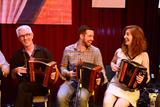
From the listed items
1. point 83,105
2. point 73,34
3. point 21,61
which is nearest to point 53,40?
point 73,34

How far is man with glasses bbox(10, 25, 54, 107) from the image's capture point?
160 inches

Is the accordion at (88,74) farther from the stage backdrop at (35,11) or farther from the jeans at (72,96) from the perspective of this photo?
the stage backdrop at (35,11)

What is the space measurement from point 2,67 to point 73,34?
1447 millimetres

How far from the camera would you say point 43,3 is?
509 cm

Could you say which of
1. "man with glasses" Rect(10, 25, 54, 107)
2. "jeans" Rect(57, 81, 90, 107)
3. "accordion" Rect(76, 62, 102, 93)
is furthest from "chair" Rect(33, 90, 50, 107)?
"accordion" Rect(76, 62, 102, 93)

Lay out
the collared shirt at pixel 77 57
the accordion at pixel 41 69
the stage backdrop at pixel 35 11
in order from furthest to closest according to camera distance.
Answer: the stage backdrop at pixel 35 11
the collared shirt at pixel 77 57
the accordion at pixel 41 69

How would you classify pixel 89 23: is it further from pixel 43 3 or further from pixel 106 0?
pixel 43 3

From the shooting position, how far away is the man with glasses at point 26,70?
406 centimetres

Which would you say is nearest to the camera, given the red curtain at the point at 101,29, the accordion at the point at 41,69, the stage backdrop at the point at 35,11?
the accordion at the point at 41,69

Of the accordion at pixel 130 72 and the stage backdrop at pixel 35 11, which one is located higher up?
the stage backdrop at pixel 35 11

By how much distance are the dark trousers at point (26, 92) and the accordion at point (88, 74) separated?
0.54 metres

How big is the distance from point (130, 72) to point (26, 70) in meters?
1.21

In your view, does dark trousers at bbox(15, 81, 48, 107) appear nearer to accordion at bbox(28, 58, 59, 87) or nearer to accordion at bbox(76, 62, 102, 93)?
accordion at bbox(28, 58, 59, 87)

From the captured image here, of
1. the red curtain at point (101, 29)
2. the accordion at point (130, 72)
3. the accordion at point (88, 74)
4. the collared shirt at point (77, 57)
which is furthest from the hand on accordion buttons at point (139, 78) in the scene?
the red curtain at point (101, 29)
